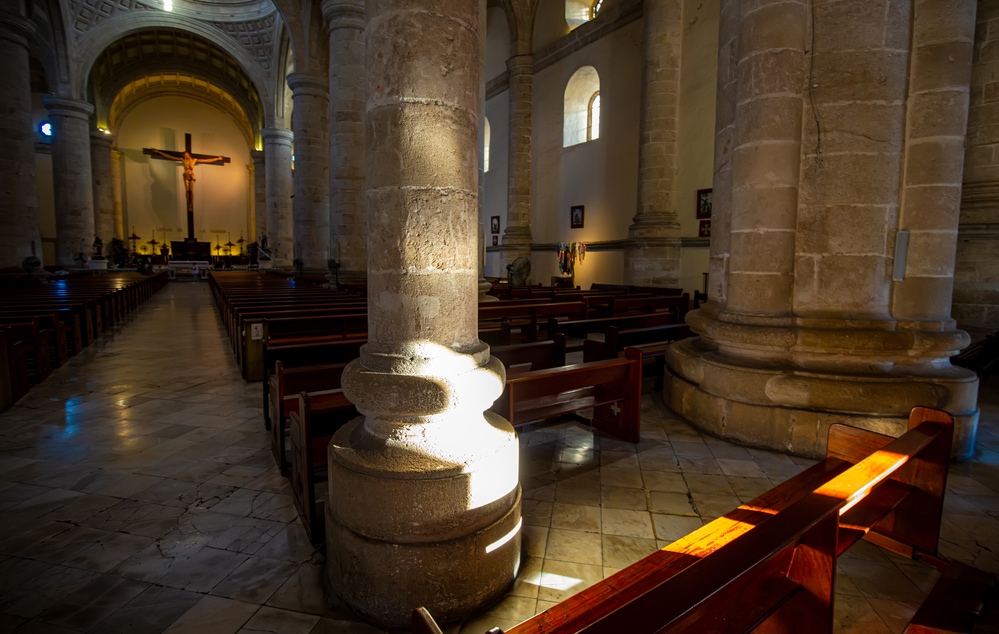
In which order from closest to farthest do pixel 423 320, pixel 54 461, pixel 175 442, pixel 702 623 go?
1. pixel 702 623
2. pixel 423 320
3. pixel 54 461
4. pixel 175 442

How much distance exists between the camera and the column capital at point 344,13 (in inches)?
375

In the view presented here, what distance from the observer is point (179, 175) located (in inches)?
1249

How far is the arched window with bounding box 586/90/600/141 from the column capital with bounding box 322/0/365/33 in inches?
322

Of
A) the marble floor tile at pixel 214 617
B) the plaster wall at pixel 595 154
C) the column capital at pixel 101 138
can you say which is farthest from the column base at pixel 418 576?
the column capital at pixel 101 138

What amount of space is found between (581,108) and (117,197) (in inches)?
1075

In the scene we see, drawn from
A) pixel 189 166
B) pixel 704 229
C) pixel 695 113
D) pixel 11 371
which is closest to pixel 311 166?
A: pixel 695 113

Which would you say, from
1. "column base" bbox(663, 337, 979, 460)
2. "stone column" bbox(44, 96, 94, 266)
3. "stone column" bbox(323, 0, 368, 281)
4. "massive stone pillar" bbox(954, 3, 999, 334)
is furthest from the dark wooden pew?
"stone column" bbox(44, 96, 94, 266)

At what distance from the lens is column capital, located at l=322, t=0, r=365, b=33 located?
31.2 ft

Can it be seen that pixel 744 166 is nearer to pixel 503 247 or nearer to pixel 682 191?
pixel 682 191

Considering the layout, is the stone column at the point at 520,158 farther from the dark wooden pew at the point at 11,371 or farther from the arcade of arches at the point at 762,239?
the dark wooden pew at the point at 11,371

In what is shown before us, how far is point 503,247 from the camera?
17.3 meters

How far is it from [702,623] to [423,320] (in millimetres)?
1553

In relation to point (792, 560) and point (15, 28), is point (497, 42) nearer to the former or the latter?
point (15, 28)

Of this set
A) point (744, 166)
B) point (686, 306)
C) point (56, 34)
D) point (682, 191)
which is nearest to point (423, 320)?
point (744, 166)
